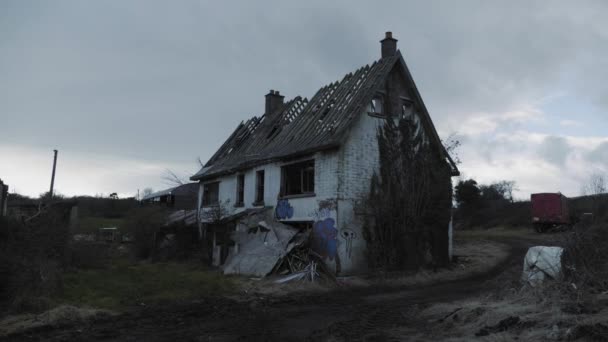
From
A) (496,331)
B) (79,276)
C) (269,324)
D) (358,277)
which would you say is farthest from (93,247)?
(496,331)

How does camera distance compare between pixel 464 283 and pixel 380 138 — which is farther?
pixel 380 138

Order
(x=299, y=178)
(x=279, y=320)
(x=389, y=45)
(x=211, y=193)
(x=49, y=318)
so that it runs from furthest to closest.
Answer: (x=211, y=193), (x=299, y=178), (x=389, y=45), (x=279, y=320), (x=49, y=318)

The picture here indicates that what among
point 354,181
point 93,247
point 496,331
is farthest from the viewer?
point 93,247

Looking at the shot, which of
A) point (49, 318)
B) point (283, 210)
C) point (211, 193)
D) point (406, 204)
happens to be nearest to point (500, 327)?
point (49, 318)

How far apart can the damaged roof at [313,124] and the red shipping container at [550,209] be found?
18.6m

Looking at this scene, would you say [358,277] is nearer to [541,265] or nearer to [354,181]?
[354,181]

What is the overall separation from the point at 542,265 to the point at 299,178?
11588mm

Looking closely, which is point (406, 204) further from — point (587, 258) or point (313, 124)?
point (587, 258)

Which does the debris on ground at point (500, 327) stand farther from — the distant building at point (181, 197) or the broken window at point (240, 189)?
the distant building at point (181, 197)

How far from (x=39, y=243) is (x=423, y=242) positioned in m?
13.4

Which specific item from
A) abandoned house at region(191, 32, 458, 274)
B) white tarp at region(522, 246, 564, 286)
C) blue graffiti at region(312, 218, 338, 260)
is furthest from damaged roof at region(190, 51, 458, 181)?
white tarp at region(522, 246, 564, 286)

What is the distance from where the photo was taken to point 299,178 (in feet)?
65.4

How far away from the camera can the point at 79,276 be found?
50.3 feet

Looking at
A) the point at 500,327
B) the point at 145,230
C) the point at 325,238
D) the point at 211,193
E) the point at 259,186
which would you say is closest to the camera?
the point at 500,327
